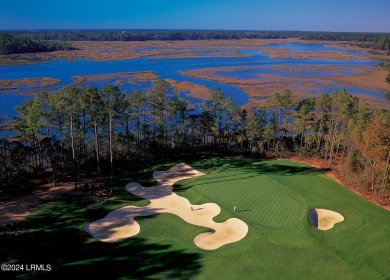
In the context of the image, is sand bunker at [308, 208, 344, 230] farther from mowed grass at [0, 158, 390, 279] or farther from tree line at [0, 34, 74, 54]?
tree line at [0, 34, 74, 54]

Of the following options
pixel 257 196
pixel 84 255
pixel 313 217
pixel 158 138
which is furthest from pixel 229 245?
pixel 158 138

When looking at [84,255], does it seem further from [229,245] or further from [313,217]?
[313,217]

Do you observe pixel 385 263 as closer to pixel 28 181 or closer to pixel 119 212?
pixel 119 212

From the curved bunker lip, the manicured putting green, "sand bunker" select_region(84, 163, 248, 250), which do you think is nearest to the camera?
"sand bunker" select_region(84, 163, 248, 250)

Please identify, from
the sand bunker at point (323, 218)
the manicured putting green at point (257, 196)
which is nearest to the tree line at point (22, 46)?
the manicured putting green at point (257, 196)

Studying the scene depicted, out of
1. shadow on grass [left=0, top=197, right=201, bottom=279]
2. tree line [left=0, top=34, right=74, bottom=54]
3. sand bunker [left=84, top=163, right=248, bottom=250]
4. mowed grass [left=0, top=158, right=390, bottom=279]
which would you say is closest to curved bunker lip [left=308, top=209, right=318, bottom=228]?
mowed grass [left=0, top=158, right=390, bottom=279]

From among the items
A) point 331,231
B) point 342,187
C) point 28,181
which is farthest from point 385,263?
point 28,181
